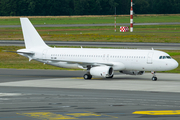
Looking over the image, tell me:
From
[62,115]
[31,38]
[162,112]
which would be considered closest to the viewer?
[62,115]

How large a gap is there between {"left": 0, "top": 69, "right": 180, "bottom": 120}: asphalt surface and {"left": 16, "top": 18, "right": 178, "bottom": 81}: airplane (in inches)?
74.0

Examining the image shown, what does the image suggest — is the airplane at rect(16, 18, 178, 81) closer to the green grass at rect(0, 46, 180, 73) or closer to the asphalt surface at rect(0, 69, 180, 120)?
the asphalt surface at rect(0, 69, 180, 120)

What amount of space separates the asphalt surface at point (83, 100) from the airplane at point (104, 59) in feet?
6.17

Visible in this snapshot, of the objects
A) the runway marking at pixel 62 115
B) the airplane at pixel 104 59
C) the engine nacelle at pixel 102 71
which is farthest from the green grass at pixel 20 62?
the runway marking at pixel 62 115

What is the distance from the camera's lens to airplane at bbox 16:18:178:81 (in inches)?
1743

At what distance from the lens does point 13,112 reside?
969 inches

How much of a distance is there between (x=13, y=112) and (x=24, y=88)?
43.3 ft

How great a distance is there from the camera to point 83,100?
97.2ft

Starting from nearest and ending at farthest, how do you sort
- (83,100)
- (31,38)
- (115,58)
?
(83,100) → (115,58) → (31,38)

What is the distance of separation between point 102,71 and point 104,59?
2.54 meters

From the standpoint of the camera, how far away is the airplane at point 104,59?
44.3 m

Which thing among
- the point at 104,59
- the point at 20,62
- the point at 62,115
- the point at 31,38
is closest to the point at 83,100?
the point at 62,115

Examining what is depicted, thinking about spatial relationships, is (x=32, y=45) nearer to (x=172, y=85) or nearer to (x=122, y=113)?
(x=172, y=85)

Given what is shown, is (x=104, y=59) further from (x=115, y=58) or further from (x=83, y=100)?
(x=83, y=100)
